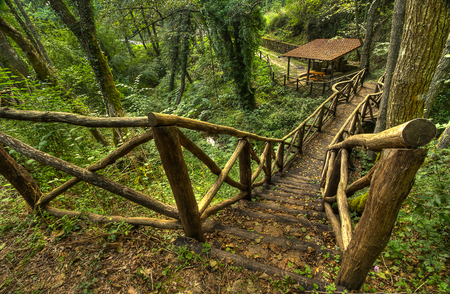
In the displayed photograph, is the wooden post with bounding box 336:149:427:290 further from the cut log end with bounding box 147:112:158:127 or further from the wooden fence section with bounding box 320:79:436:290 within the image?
the cut log end with bounding box 147:112:158:127

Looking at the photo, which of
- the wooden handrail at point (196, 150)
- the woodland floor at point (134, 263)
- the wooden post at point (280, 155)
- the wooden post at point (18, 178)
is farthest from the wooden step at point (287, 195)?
the wooden post at point (18, 178)

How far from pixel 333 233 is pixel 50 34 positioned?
56.2 ft

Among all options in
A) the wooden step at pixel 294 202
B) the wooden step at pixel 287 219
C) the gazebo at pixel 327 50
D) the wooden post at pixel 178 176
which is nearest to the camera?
the wooden post at pixel 178 176

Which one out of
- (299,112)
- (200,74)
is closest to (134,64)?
(200,74)

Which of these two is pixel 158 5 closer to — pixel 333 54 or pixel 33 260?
pixel 33 260

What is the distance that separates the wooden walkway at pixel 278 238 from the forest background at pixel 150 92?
0.58 meters

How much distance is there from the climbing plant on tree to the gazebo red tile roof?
613 cm

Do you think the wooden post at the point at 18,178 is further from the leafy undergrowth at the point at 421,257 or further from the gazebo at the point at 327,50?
the gazebo at the point at 327,50

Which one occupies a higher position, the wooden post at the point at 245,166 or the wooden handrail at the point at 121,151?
the wooden handrail at the point at 121,151

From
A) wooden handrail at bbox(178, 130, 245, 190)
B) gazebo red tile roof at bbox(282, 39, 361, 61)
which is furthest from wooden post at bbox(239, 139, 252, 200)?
gazebo red tile roof at bbox(282, 39, 361, 61)

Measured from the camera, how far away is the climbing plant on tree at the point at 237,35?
874 centimetres

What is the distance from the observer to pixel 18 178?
2.17 meters

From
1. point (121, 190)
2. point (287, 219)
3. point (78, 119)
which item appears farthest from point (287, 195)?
point (78, 119)

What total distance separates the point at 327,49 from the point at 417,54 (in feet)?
46.3
